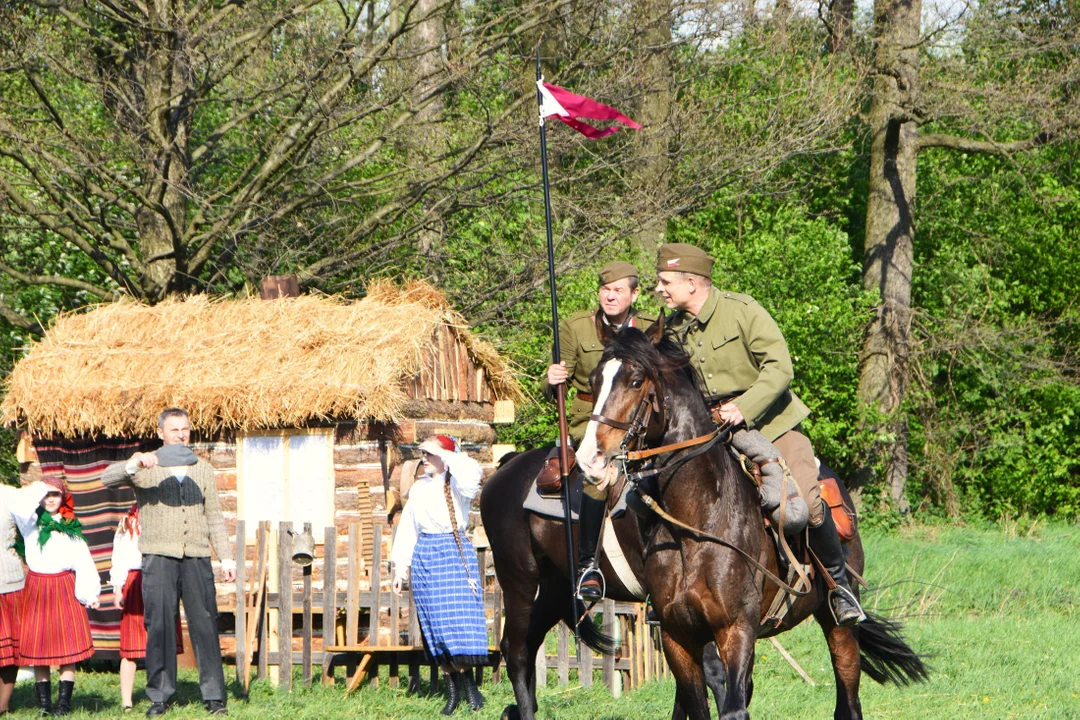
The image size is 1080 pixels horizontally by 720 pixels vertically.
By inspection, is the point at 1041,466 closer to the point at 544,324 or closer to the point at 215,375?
the point at 544,324

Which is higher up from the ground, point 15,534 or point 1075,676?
point 15,534

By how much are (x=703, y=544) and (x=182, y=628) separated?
8.08 metres

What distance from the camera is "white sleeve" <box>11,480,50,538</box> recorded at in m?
9.78

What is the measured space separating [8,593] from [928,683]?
7251 millimetres

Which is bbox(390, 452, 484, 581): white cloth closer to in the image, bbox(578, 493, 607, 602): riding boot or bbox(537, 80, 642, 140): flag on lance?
bbox(578, 493, 607, 602): riding boot

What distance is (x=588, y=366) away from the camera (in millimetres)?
8383

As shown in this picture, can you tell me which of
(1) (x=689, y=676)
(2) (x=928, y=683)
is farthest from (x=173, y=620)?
(2) (x=928, y=683)

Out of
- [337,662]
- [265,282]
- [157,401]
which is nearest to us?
[337,662]

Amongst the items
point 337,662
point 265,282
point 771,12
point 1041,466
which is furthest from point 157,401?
point 1041,466

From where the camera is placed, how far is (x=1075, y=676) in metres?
10.1

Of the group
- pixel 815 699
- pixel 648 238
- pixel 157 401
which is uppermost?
pixel 648 238

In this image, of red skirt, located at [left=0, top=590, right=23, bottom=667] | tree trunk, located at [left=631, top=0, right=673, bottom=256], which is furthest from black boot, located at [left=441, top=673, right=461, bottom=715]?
tree trunk, located at [left=631, top=0, right=673, bottom=256]

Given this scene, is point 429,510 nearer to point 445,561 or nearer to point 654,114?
point 445,561

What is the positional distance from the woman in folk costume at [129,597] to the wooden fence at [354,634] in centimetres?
96
